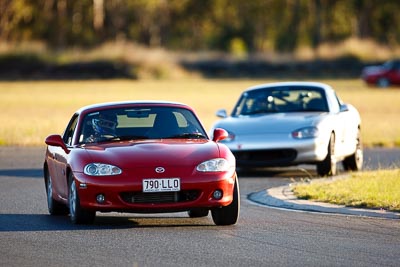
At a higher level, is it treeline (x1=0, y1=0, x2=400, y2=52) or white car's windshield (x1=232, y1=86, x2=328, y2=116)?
white car's windshield (x1=232, y1=86, x2=328, y2=116)

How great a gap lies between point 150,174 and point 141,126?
1457 millimetres

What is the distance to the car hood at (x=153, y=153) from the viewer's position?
39.0ft

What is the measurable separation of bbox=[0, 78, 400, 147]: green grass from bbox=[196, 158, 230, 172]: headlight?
48.9 feet

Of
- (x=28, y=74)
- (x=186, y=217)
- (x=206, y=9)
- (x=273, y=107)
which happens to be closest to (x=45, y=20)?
(x=206, y=9)

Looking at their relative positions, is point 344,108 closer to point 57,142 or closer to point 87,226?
point 57,142

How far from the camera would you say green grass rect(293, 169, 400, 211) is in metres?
13.8

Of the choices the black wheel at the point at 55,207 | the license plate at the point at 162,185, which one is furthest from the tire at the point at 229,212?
the black wheel at the point at 55,207

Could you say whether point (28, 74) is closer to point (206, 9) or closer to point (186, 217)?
point (206, 9)

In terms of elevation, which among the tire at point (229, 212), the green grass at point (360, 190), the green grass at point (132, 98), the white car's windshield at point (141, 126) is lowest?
the green grass at point (132, 98)

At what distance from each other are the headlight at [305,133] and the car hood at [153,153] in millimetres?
6538

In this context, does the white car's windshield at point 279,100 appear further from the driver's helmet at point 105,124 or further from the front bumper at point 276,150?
the driver's helmet at point 105,124

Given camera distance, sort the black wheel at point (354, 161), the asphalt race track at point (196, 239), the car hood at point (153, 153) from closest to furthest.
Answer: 1. the asphalt race track at point (196, 239)
2. the car hood at point (153, 153)
3. the black wheel at point (354, 161)

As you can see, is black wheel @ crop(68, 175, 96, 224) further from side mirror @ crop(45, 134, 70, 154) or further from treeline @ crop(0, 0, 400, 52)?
treeline @ crop(0, 0, 400, 52)

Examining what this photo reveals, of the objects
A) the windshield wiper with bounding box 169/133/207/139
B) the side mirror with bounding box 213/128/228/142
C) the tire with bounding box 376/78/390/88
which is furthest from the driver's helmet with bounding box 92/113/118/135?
the tire with bounding box 376/78/390/88
